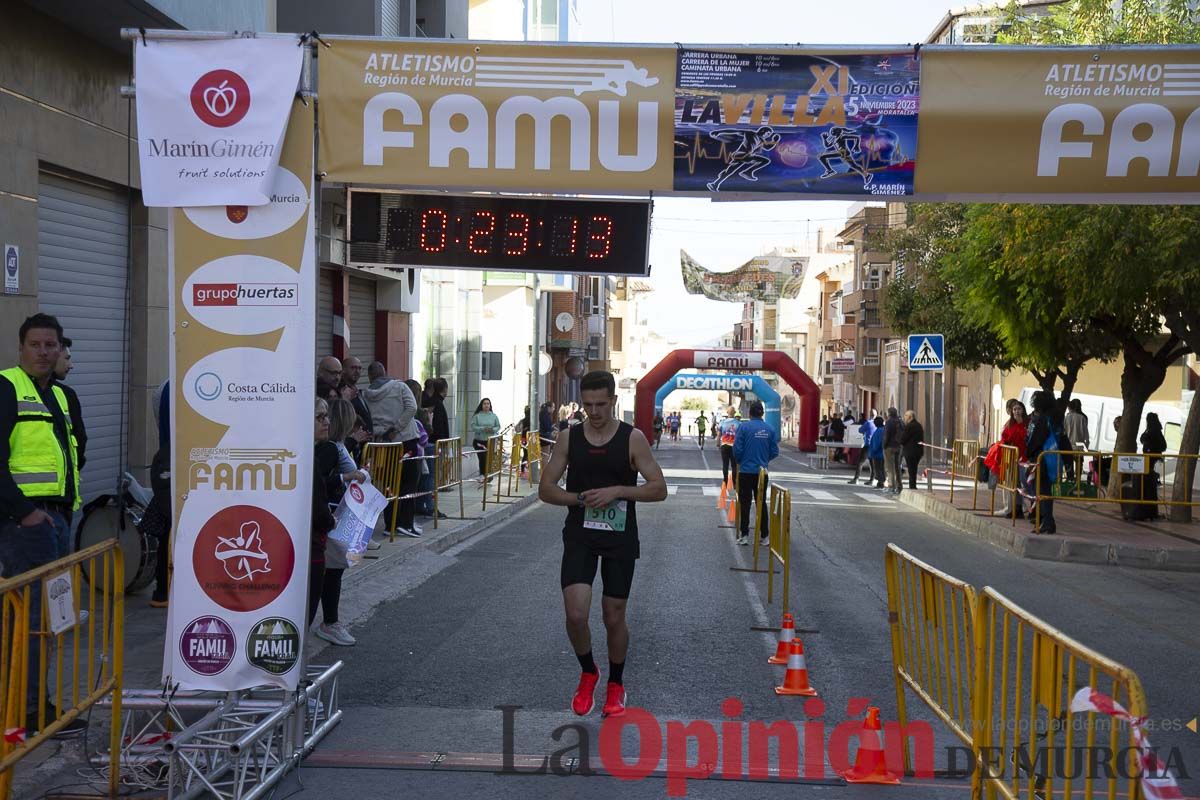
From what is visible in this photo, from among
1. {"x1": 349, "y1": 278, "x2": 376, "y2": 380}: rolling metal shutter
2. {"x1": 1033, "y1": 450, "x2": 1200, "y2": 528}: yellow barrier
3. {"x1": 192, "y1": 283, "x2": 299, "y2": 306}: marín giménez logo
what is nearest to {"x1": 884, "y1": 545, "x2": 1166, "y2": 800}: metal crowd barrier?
{"x1": 192, "y1": 283, "x2": 299, "y2": 306}: marín giménez logo

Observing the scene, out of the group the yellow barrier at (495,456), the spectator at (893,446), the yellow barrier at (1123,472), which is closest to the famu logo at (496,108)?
the yellow barrier at (1123,472)

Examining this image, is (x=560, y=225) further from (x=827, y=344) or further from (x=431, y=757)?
(x=827, y=344)

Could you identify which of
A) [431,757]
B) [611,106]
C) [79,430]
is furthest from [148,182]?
[431,757]

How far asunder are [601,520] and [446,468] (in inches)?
436

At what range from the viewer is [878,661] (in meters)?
9.01

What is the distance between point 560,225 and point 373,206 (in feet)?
4.14

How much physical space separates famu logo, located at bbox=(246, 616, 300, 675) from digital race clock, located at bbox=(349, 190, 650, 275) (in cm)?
274

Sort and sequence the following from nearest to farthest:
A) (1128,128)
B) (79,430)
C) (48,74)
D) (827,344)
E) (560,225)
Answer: (79,430) < (1128,128) < (560,225) < (48,74) < (827,344)

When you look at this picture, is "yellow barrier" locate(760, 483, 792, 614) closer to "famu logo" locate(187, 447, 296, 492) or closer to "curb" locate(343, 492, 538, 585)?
"curb" locate(343, 492, 538, 585)

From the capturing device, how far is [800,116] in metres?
7.47

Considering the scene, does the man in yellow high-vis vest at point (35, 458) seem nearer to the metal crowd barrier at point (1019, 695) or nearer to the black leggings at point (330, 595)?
the black leggings at point (330, 595)

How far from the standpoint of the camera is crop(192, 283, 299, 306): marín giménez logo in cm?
660

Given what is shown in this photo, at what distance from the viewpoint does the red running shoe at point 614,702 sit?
7.22 meters

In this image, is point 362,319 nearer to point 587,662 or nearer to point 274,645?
point 587,662
